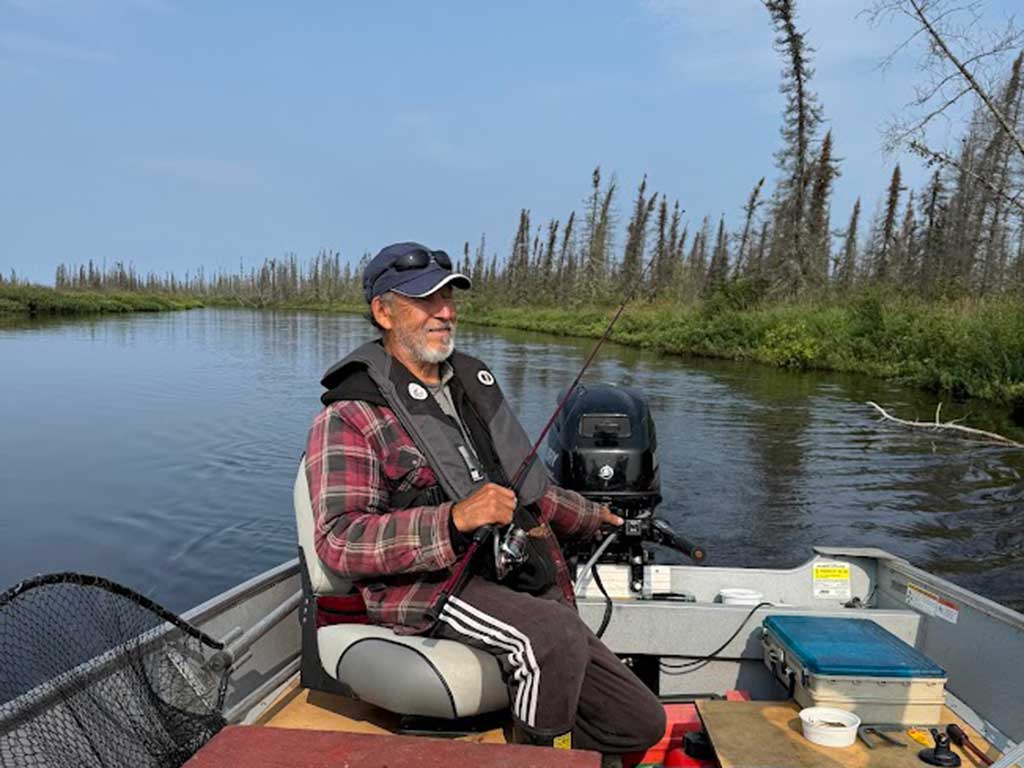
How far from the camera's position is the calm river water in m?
7.68

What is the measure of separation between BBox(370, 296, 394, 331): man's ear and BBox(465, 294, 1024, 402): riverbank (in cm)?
1404

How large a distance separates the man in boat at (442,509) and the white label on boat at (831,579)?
167 cm

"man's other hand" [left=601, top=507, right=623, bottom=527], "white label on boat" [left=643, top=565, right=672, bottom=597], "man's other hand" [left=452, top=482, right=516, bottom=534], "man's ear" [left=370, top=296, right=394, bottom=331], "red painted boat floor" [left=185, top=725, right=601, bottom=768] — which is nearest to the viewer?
"red painted boat floor" [left=185, top=725, right=601, bottom=768]

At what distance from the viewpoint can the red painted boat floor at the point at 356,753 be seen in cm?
163

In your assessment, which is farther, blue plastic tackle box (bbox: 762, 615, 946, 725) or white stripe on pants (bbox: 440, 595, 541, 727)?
blue plastic tackle box (bbox: 762, 615, 946, 725)

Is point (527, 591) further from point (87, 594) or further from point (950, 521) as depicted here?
point (950, 521)

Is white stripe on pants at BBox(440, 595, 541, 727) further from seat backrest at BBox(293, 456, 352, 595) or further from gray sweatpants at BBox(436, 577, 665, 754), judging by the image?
seat backrest at BBox(293, 456, 352, 595)

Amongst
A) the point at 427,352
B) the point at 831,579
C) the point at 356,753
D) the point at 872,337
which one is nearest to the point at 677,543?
the point at 831,579

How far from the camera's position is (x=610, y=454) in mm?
4586

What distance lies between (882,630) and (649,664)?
1.01m

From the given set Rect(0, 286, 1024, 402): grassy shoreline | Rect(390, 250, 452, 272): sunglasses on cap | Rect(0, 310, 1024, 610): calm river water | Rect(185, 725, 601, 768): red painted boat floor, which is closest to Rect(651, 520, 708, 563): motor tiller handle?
Rect(390, 250, 452, 272): sunglasses on cap

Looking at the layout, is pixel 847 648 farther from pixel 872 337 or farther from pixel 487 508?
pixel 872 337

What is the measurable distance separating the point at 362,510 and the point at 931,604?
2446mm

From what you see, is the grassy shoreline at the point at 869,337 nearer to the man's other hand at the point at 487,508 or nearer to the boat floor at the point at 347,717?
the boat floor at the point at 347,717
